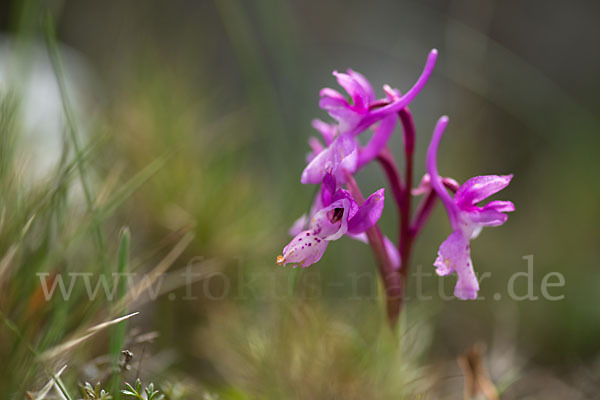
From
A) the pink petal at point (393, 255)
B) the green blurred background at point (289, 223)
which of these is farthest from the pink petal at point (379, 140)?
the green blurred background at point (289, 223)

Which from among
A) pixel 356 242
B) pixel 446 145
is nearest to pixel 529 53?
pixel 446 145

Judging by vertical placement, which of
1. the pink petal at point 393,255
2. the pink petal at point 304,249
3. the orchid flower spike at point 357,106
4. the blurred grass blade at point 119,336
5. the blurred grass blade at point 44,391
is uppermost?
the orchid flower spike at point 357,106

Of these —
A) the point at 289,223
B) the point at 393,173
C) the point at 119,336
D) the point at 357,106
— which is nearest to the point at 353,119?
the point at 357,106

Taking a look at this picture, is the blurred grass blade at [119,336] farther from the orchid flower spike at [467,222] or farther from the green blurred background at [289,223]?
the orchid flower spike at [467,222]

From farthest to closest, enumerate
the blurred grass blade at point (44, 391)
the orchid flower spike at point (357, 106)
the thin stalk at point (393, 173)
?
the thin stalk at point (393, 173) < the orchid flower spike at point (357, 106) < the blurred grass blade at point (44, 391)

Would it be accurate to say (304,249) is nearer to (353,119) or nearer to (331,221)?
(331,221)

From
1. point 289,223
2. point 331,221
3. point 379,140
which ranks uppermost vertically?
point 379,140

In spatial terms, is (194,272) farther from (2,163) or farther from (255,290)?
(2,163)

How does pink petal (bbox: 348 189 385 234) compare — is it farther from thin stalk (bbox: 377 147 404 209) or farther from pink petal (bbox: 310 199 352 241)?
thin stalk (bbox: 377 147 404 209)

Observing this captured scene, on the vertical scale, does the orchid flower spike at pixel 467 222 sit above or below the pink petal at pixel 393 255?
above
